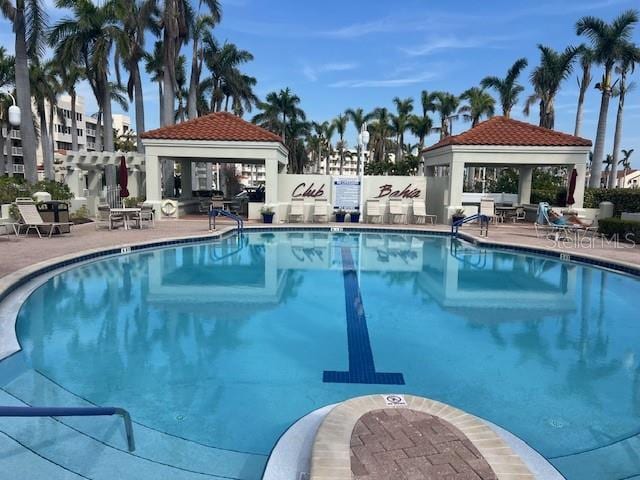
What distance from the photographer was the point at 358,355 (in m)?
5.93

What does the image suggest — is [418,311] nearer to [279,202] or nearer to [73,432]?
[73,432]

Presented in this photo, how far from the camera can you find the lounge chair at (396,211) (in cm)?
1973

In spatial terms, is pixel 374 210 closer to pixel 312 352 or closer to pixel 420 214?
pixel 420 214

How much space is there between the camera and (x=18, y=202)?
1357cm

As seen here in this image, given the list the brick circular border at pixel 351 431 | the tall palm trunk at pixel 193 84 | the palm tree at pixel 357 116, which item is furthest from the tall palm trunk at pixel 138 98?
the palm tree at pixel 357 116

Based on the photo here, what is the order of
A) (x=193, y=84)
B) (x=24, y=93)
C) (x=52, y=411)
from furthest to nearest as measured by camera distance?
1. (x=193, y=84)
2. (x=24, y=93)
3. (x=52, y=411)

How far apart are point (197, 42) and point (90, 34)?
8.19 m

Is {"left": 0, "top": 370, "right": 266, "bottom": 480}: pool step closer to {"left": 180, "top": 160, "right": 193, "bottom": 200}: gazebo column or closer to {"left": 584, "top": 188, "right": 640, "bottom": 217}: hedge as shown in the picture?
{"left": 584, "top": 188, "right": 640, "bottom": 217}: hedge

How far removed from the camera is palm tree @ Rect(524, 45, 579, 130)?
30506 millimetres

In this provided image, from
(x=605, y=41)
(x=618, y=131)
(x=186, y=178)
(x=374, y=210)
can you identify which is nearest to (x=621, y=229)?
(x=374, y=210)

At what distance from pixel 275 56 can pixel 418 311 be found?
758 inches

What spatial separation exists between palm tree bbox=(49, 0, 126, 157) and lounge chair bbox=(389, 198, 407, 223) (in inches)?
604

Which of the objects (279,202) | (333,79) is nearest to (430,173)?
(279,202)

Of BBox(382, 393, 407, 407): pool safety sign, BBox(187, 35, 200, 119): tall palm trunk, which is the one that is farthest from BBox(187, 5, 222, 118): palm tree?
BBox(382, 393, 407, 407): pool safety sign
